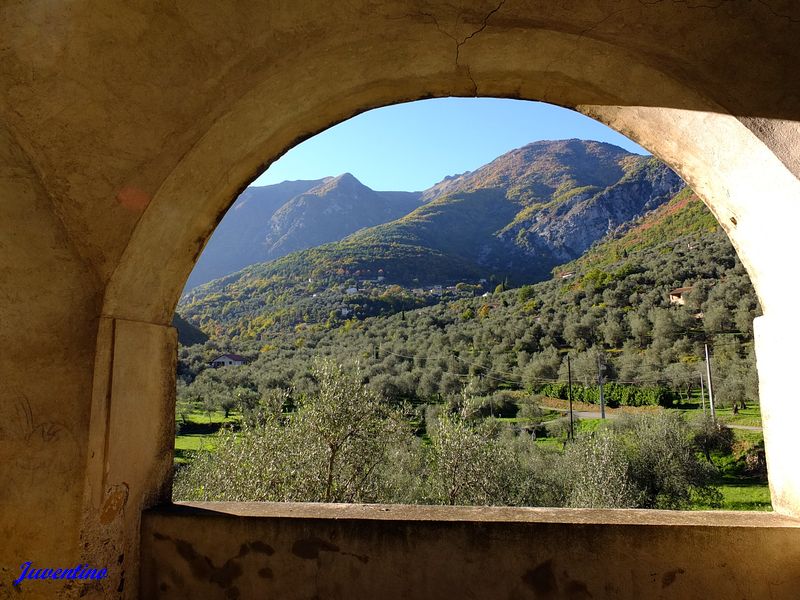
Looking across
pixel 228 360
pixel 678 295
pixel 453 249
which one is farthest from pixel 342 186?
pixel 678 295

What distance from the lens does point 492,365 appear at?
43625 mm

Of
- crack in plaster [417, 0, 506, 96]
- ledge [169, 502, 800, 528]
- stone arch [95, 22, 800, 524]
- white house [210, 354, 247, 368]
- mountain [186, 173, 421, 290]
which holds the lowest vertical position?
ledge [169, 502, 800, 528]

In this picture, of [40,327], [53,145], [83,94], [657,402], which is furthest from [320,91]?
[657,402]

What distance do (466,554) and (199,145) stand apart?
2249mm

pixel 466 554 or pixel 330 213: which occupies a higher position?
pixel 330 213

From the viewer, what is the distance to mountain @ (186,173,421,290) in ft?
439

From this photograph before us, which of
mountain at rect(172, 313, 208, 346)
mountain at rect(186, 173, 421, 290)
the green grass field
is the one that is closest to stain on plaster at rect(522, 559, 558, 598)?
the green grass field

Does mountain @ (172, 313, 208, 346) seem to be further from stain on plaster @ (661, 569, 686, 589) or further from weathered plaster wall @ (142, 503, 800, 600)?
stain on plaster @ (661, 569, 686, 589)

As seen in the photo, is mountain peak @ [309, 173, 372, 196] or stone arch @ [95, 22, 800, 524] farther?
mountain peak @ [309, 173, 372, 196]

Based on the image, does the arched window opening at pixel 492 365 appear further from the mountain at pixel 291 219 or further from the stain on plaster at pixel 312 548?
the mountain at pixel 291 219

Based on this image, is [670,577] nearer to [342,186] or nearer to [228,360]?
[228,360]

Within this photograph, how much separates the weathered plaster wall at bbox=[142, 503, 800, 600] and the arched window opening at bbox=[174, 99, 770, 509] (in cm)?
936

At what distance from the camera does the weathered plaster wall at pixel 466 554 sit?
2035mm

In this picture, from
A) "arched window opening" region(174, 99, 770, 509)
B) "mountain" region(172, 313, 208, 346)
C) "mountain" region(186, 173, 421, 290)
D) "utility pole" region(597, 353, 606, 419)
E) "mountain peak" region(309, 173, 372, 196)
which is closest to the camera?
"arched window opening" region(174, 99, 770, 509)
